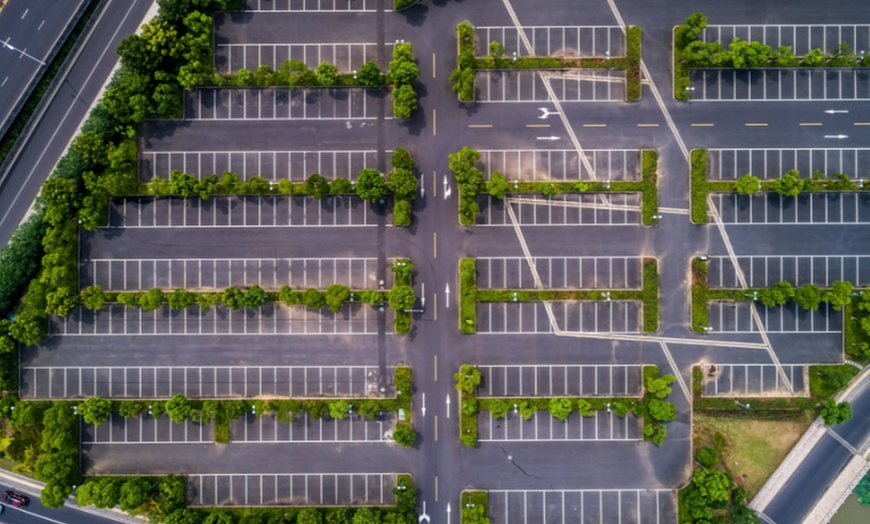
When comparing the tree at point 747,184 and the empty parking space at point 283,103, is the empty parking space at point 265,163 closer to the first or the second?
the empty parking space at point 283,103

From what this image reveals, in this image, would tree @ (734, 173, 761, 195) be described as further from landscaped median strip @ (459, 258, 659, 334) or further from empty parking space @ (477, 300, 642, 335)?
empty parking space @ (477, 300, 642, 335)

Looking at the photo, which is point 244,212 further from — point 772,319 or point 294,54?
point 772,319

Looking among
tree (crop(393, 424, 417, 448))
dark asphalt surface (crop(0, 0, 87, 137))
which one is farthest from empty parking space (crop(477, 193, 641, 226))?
dark asphalt surface (crop(0, 0, 87, 137))

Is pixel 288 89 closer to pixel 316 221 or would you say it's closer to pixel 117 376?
pixel 316 221

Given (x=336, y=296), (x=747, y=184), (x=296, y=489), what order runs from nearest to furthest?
(x=336, y=296), (x=747, y=184), (x=296, y=489)

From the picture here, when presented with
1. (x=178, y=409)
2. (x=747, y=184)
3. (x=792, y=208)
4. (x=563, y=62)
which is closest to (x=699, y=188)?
(x=747, y=184)
